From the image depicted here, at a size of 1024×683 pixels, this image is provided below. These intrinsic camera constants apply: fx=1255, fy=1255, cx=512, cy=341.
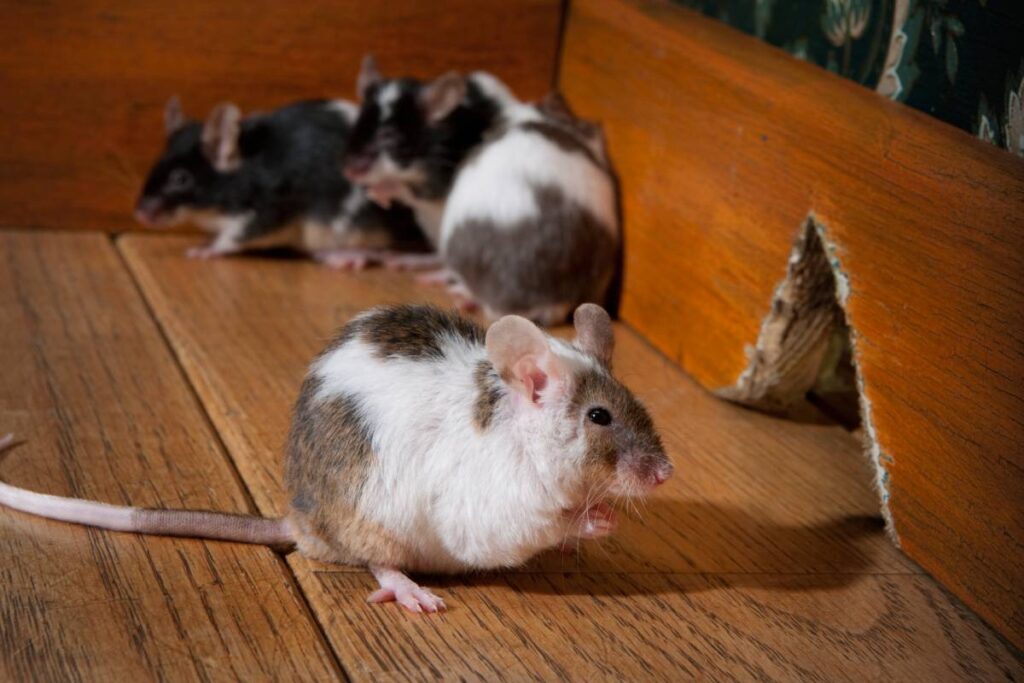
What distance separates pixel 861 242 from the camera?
8.00 ft

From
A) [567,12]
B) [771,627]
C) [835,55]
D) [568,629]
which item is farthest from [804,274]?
[567,12]

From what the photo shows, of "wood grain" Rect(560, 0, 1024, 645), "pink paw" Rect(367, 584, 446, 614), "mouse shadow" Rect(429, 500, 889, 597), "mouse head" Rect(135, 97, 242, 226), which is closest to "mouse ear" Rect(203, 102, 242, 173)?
"mouse head" Rect(135, 97, 242, 226)

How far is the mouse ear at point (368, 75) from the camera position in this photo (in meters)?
3.56

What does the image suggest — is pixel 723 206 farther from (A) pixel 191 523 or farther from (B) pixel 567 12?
(A) pixel 191 523

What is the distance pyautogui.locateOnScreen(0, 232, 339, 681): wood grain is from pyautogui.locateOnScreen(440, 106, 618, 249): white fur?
0.94 m

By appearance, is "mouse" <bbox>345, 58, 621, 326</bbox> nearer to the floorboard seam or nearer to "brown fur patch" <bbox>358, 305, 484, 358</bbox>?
the floorboard seam

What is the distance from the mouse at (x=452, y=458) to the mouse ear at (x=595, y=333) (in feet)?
0.23

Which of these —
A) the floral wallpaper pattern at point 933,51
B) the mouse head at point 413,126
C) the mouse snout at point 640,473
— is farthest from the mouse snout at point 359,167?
the mouse snout at point 640,473

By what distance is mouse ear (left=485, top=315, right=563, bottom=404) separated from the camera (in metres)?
1.95

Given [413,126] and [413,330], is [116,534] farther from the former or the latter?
[413,126]

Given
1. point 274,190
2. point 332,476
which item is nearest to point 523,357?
point 332,476

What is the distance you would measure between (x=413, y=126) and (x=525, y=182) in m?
0.49

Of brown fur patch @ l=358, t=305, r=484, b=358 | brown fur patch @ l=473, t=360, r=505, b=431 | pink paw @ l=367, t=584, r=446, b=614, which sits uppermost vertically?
brown fur patch @ l=358, t=305, r=484, b=358

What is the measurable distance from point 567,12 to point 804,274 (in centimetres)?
136
